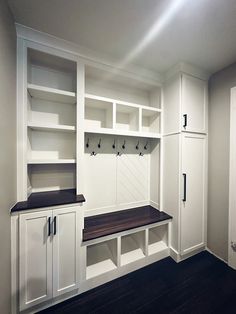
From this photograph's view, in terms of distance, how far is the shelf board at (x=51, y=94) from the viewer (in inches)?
57.9

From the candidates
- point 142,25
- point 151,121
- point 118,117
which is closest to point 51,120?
point 118,117

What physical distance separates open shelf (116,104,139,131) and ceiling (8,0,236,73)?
625mm

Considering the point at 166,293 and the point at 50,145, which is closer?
the point at 166,293

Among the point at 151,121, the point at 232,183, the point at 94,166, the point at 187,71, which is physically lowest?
the point at 232,183

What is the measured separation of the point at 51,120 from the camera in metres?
1.77

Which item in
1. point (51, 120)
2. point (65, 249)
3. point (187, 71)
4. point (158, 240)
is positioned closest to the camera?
point (65, 249)

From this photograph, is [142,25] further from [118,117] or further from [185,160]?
[185,160]

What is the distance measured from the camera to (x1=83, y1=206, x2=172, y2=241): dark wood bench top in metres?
1.61

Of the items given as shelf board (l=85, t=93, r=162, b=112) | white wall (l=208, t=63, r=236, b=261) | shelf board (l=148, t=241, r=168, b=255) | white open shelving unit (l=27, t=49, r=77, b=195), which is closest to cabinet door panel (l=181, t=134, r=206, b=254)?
white wall (l=208, t=63, r=236, b=261)

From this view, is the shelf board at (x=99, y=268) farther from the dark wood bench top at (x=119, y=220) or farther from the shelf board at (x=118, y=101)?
the shelf board at (x=118, y=101)

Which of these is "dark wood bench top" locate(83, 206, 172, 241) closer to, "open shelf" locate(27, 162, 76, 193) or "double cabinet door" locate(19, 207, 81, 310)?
"double cabinet door" locate(19, 207, 81, 310)

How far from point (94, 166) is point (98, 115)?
0.73 metres

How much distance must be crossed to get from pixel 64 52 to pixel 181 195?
2.21 m

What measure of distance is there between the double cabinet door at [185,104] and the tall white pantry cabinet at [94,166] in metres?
0.01
